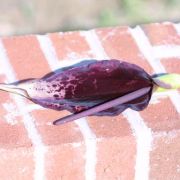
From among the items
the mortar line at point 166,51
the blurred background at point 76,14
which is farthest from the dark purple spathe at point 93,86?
the blurred background at point 76,14

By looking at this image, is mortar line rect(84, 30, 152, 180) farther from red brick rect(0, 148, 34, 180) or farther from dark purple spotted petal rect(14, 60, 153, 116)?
red brick rect(0, 148, 34, 180)

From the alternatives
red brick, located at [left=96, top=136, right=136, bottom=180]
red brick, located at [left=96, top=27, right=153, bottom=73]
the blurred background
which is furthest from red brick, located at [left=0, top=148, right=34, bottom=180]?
the blurred background

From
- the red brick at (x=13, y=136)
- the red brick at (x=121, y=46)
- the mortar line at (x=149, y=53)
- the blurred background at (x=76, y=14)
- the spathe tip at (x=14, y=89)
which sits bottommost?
the blurred background at (x=76, y=14)

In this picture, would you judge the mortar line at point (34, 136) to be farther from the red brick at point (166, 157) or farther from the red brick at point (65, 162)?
the red brick at point (166, 157)

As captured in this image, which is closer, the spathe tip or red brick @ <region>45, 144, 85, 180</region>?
red brick @ <region>45, 144, 85, 180</region>

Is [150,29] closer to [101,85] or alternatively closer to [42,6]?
[101,85]

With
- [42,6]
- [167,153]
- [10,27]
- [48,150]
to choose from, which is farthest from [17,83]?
[42,6]
